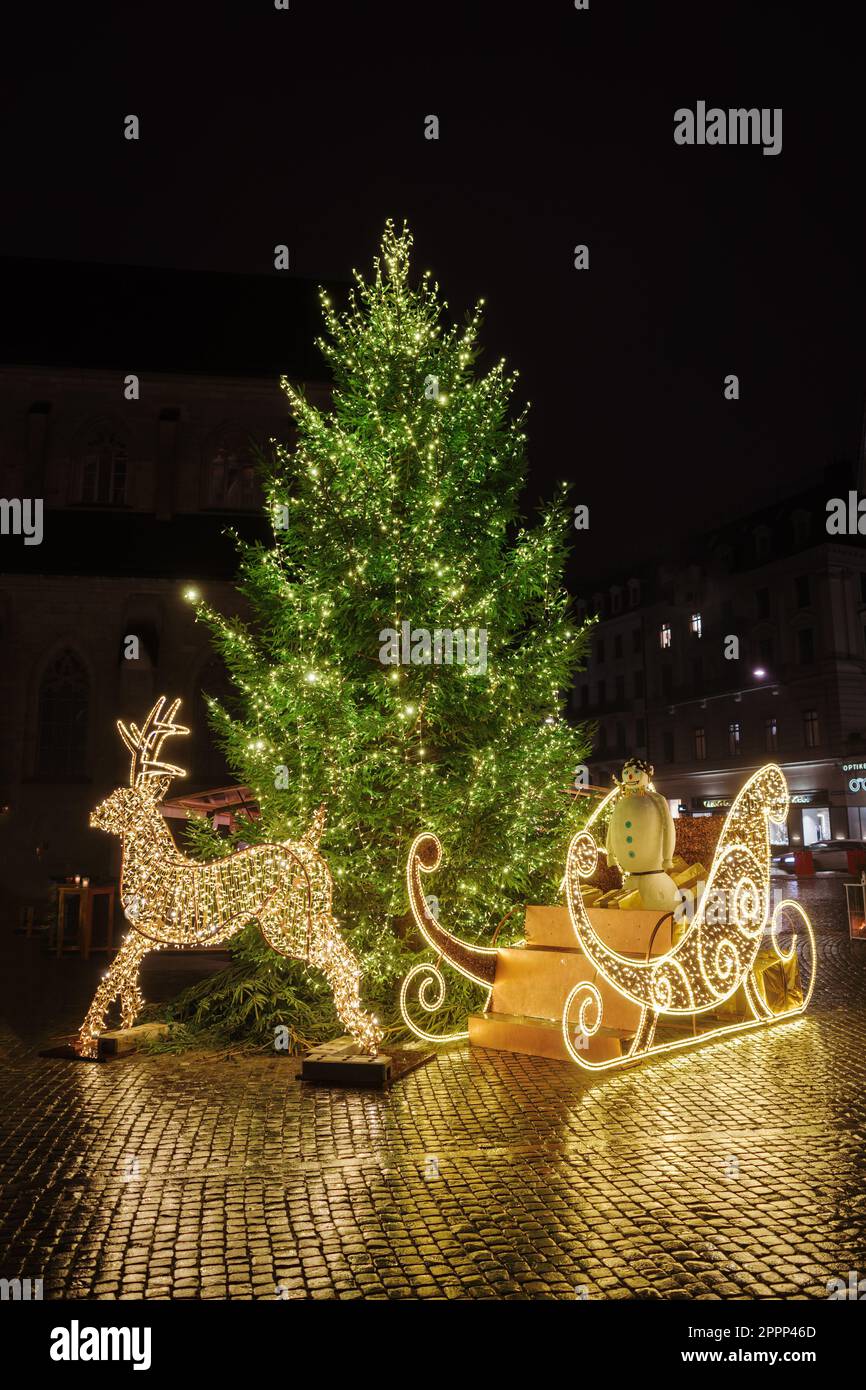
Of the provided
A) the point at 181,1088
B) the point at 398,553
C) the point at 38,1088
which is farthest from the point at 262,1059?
the point at 398,553

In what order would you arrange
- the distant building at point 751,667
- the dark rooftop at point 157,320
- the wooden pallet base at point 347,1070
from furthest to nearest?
the distant building at point 751,667
the dark rooftop at point 157,320
the wooden pallet base at point 347,1070

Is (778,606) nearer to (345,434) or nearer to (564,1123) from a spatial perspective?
(345,434)

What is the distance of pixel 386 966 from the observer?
9781 millimetres

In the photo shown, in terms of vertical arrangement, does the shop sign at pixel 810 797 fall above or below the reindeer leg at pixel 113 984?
above

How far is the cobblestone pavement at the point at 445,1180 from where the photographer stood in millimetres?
4000

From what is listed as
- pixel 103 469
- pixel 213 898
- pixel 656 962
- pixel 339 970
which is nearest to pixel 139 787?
pixel 213 898

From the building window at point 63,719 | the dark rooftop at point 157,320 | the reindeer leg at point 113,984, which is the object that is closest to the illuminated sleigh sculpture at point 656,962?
the reindeer leg at point 113,984

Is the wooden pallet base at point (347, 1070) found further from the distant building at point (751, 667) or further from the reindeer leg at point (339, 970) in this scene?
the distant building at point (751, 667)

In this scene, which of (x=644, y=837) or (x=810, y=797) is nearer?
(x=644, y=837)

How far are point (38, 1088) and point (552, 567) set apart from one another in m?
7.80

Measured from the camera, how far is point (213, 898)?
8258 mm

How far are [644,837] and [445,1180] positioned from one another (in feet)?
14.0

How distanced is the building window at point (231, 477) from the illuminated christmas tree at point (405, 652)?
17.4 metres

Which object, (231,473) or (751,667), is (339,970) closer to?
(231,473)
